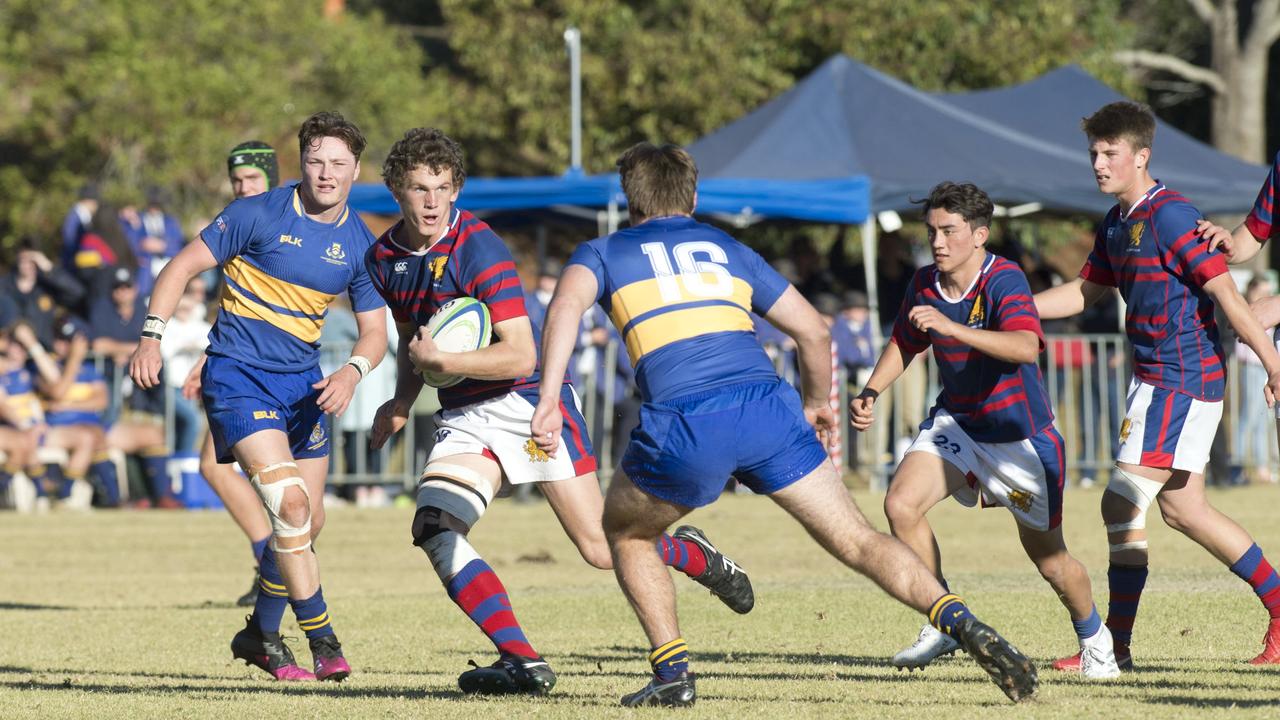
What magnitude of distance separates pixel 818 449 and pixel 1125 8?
113ft

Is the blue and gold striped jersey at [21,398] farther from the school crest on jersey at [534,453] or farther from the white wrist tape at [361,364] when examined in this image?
Result: the school crest on jersey at [534,453]

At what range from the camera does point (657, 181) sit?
6.44m

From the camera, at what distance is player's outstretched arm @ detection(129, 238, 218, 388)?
24.2 ft

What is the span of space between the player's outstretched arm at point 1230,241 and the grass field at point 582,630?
1.65 meters

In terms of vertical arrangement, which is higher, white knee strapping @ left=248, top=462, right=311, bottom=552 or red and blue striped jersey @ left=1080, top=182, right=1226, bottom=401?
red and blue striped jersey @ left=1080, top=182, right=1226, bottom=401

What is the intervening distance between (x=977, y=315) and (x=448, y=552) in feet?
7.51

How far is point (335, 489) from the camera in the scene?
18.7 metres

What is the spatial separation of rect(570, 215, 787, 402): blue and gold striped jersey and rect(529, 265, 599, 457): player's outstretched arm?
96mm

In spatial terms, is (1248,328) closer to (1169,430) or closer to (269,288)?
(1169,430)

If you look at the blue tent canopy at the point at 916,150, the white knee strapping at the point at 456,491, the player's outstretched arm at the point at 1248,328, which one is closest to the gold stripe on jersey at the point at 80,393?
the blue tent canopy at the point at 916,150

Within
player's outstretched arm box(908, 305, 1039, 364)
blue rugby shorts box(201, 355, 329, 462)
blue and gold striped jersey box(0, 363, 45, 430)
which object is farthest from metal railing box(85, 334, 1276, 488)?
player's outstretched arm box(908, 305, 1039, 364)

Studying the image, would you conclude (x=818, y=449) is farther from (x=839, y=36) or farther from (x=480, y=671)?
(x=839, y=36)

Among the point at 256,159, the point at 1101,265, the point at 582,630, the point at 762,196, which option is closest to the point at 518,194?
the point at 762,196

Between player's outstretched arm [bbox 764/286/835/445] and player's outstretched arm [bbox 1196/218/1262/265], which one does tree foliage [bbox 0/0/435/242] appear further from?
player's outstretched arm [bbox 764/286/835/445]
